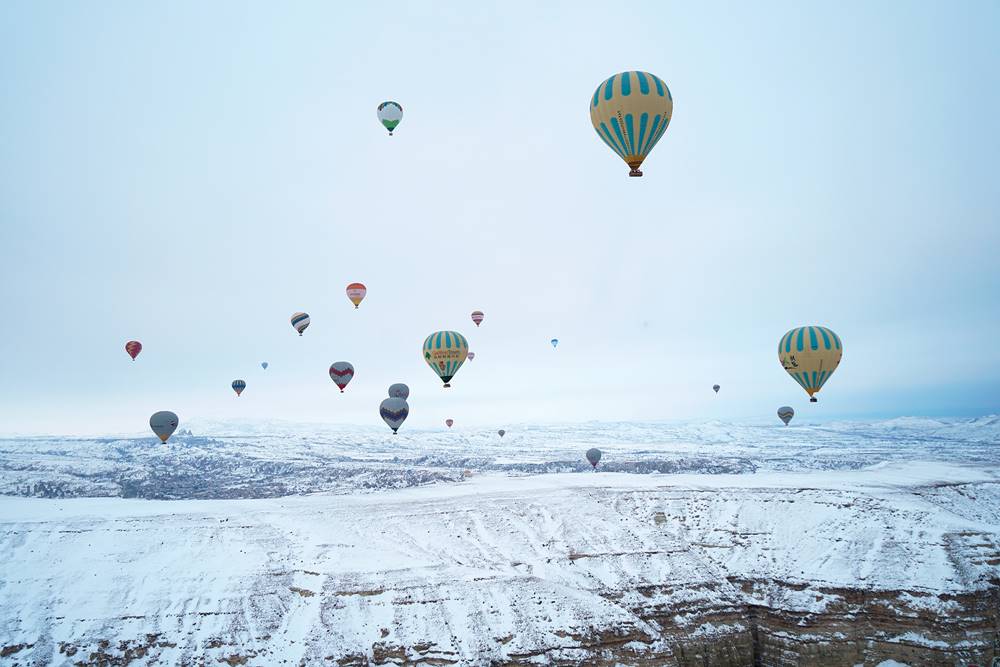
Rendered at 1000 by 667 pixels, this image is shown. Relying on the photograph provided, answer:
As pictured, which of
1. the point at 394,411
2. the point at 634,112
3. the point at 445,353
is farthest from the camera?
the point at 394,411

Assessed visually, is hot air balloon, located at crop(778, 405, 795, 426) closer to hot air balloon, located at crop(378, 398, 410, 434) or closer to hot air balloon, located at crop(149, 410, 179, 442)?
hot air balloon, located at crop(378, 398, 410, 434)

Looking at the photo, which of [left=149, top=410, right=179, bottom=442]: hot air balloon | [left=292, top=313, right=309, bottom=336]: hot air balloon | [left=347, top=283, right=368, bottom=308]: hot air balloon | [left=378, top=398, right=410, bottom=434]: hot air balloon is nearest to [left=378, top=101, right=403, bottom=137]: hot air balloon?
[left=347, top=283, right=368, bottom=308]: hot air balloon

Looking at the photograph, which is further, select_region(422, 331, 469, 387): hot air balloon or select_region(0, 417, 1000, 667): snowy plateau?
select_region(422, 331, 469, 387): hot air balloon

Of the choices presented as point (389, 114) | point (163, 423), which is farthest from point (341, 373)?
point (389, 114)

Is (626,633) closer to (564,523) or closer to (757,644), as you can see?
(757,644)

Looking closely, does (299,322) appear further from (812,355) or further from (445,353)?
(812,355)

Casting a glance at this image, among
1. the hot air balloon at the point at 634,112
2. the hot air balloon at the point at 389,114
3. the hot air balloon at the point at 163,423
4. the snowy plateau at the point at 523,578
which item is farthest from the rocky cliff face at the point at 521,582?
the hot air balloon at the point at 389,114

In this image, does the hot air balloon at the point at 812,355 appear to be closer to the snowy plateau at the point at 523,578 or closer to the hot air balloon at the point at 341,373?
the snowy plateau at the point at 523,578
